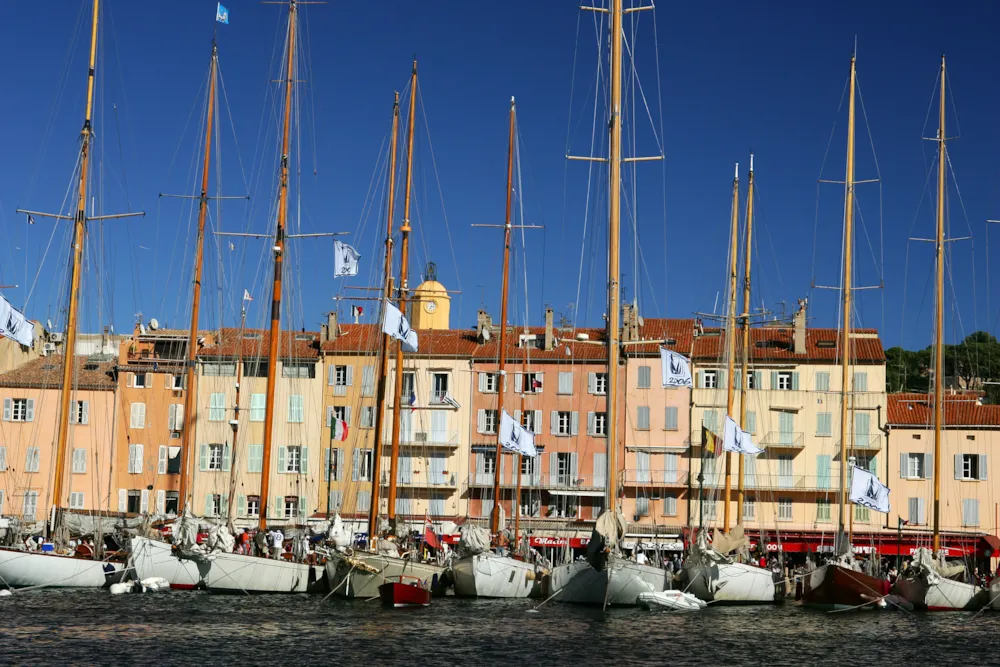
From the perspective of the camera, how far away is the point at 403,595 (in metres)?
47.3

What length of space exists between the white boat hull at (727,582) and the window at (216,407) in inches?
1547

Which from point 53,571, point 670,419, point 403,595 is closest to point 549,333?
point 670,419

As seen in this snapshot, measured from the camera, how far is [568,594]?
4825 cm

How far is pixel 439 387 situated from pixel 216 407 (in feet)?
47.0

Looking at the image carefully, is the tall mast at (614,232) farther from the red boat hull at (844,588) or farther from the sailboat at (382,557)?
the red boat hull at (844,588)

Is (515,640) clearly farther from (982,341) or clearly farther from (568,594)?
(982,341)

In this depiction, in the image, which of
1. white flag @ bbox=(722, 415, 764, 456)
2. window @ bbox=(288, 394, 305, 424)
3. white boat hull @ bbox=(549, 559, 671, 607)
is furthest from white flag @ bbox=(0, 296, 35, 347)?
window @ bbox=(288, 394, 305, 424)

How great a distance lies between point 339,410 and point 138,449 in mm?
Answer: 13192

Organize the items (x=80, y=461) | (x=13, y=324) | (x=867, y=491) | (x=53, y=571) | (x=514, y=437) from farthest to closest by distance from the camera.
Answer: (x=80, y=461)
(x=514, y=437)
(x=867, y=491)
(x=53, y=571)
(x=13, y=324)

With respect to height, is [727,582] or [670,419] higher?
[670,419]

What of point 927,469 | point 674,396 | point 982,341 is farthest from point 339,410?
point 982,341

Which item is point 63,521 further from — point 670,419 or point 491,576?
point 670,419

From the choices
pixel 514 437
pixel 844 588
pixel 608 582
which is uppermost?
pixel 514 437

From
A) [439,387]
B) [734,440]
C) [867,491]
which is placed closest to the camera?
[867,491]
